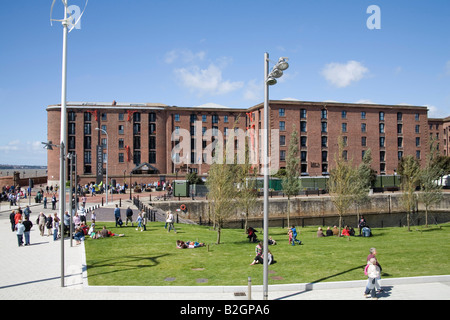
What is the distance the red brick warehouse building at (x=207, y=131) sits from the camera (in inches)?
2549

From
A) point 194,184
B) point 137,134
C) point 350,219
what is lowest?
point 350,219

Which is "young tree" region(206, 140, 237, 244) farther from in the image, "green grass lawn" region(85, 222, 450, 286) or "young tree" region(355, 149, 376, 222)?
"young tree" region(355, 149, 376, 222)

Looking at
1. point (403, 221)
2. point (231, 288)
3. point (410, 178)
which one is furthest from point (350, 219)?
point (231, 288)

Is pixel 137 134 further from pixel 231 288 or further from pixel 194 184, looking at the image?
pixel 231 288

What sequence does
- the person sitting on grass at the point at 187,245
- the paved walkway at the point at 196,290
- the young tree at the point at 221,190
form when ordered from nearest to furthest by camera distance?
the paved walkway at the point at 196,290 < the person sitting on grass at the point at 187,245 < the young tree at the point at 221,190

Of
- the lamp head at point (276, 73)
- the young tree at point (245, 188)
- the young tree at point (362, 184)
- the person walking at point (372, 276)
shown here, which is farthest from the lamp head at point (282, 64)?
the young tree at point (362, 184)

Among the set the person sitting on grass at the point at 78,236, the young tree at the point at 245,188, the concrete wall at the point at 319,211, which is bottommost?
the concrete wall at the point at 319,211

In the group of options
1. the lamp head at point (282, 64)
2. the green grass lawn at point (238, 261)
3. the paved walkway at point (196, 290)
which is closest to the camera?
the lamp head at point (282, 64)

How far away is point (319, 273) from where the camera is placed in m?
13.2

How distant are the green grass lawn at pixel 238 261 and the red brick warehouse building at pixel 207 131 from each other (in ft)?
142

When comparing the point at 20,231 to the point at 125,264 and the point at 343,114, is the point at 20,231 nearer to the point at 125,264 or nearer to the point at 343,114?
the point at 125,264

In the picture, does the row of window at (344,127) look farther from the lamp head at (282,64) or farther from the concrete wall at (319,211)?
the lamp head at (282,64)

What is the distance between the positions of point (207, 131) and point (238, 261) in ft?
181

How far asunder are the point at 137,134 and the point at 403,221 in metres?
47.2
